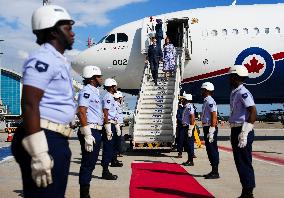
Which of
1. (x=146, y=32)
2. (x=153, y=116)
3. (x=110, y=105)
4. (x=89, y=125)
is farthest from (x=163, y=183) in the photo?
(x=146, y=32)

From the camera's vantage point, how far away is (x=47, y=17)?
10.3 feet

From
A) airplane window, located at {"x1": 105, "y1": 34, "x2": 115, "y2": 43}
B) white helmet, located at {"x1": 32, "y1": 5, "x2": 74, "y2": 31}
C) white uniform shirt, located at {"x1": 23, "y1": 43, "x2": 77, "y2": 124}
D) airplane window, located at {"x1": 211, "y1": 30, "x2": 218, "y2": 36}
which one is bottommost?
white uniform shirt, located at {"x1": 23, "y1": 43, "x2": 77, "y2": 124}

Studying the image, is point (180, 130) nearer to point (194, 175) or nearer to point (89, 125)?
point (194, 175)

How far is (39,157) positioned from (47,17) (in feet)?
3.64

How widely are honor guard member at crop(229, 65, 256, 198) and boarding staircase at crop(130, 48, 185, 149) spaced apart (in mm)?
7031

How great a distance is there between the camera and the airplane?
17.9 meters

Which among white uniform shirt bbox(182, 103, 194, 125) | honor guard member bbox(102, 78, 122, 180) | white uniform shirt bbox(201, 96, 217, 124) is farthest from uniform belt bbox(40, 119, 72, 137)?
white uniform shirt bbox(182, 103, 194, 125)

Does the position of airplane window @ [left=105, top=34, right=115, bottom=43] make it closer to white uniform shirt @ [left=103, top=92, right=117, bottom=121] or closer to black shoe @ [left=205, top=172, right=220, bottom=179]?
white uniform shirt @ [left=103, top=92, right=117, bottom=121]

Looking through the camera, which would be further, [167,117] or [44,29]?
[167,117]

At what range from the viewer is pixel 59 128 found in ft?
10.5

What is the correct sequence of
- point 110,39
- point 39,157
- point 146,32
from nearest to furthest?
point 39,157 → point 146,32 → point 110,39

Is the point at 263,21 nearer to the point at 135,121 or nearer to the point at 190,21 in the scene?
the point at 190,21

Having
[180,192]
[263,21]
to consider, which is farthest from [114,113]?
[263,21]

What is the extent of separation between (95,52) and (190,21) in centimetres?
457
